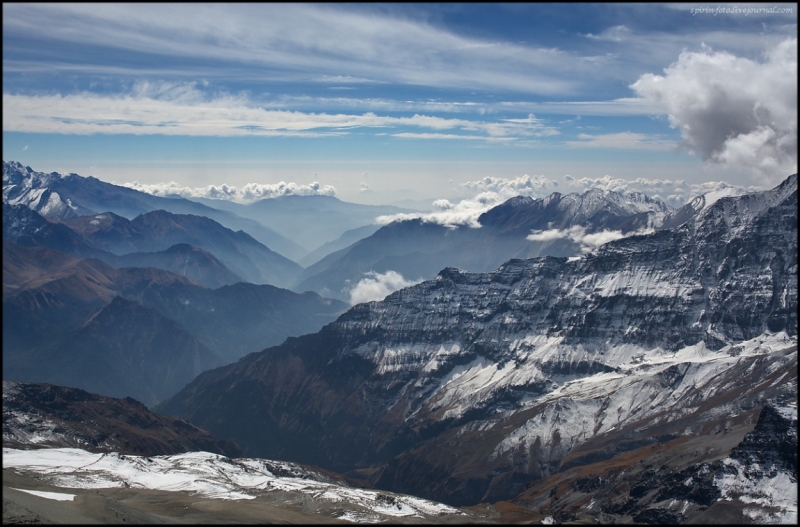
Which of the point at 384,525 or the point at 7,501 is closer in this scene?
the point at 7,501

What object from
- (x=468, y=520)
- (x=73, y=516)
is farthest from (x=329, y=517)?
(x=73, y=516)

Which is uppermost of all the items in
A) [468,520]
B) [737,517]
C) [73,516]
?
[73,516]

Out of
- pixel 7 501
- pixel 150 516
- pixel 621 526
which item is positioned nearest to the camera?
pixel 7 501

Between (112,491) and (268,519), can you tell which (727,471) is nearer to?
(268,519)

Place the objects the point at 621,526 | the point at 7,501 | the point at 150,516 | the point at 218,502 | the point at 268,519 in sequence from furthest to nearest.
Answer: the point at 218,502, the point at 621,526, the point at 268,519, the point at 150,516, the point at 7,501

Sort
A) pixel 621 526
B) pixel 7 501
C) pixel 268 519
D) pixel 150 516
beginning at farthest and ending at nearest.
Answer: pixel 621 526 < pixel 268 519 < pixel 150 516 < pixel 7 501

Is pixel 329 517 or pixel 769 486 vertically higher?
pixel 769 486

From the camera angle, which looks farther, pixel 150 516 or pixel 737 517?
pixel 737 517

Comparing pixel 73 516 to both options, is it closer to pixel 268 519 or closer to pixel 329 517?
pixel 268 519

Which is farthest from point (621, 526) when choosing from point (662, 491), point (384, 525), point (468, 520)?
point (384, 525)
